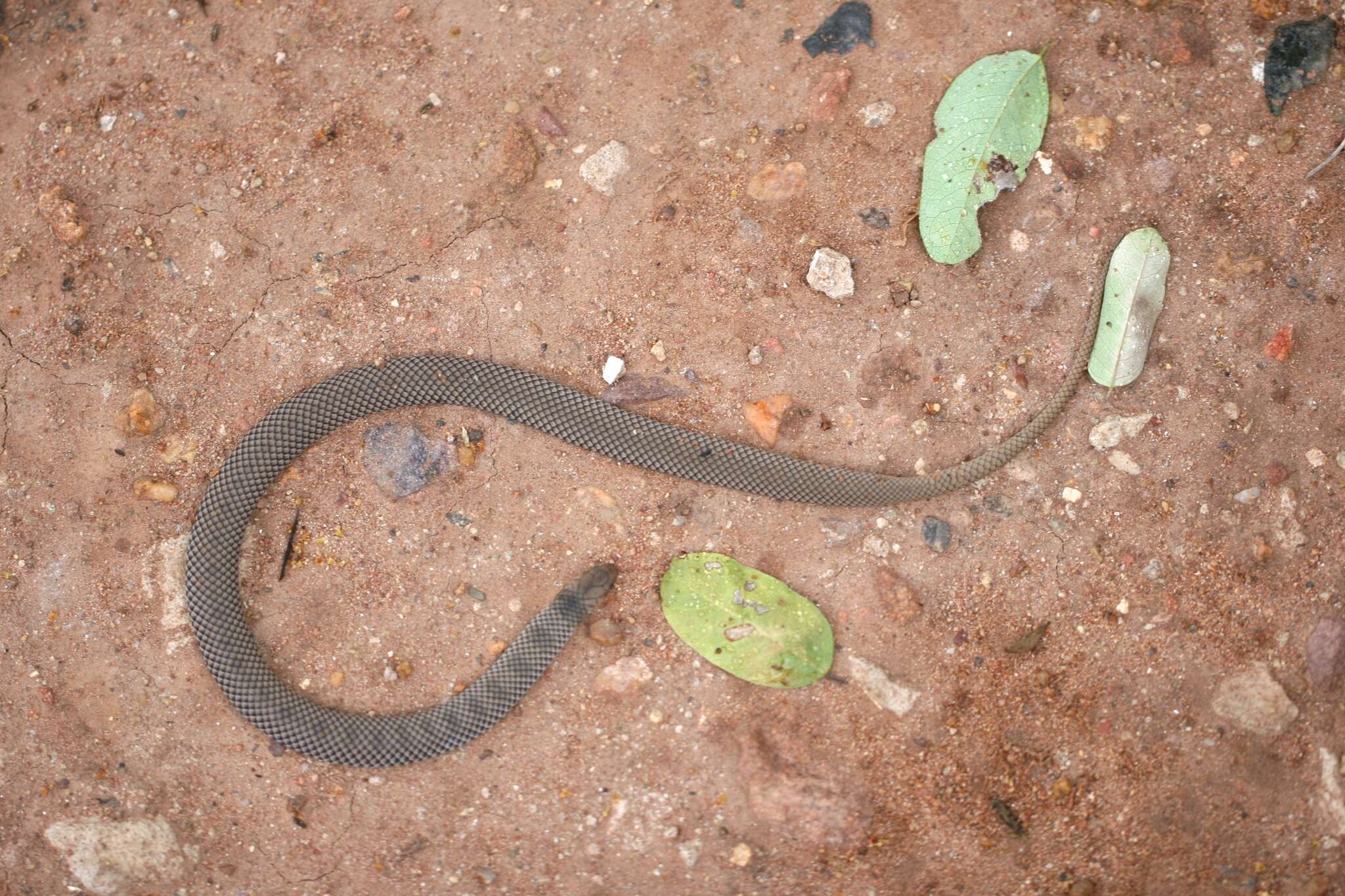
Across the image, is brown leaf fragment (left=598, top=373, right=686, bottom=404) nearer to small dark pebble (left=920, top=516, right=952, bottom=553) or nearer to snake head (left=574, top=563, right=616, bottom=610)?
snake head (left=574, top=563, right=616, bottom=610)

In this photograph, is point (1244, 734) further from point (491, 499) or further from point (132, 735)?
point (132, 735)

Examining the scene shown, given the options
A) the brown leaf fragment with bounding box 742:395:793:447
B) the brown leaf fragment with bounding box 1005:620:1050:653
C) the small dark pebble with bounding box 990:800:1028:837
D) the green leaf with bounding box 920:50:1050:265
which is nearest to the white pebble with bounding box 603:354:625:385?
the brown leaf fragment with bounding box 742:395:793:447

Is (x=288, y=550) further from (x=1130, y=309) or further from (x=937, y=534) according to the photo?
(x=1130, y=309)

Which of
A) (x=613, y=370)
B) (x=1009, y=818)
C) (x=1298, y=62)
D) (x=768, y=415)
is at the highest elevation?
(x=1298, y=62)

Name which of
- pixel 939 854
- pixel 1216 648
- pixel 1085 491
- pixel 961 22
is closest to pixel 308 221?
pixel 961 22

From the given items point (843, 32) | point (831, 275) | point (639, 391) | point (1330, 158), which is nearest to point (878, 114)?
point (843, 32)

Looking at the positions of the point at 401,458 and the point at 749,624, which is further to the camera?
the point at 401,458

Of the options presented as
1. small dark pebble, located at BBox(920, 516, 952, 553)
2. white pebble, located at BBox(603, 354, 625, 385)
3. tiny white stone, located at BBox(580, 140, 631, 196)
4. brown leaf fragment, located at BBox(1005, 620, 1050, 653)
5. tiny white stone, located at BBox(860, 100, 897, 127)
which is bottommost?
brown leaf fragment, located at BBox(1005, 620, 1050, 653)
